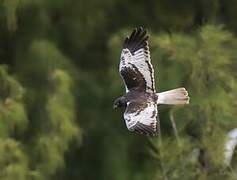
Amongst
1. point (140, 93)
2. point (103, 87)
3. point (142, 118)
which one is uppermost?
point (103, 87)

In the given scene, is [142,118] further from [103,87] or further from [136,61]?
[103,87]

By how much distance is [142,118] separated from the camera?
404cm

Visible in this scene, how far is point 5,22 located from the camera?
577 centimetres

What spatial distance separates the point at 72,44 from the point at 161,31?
0.43m

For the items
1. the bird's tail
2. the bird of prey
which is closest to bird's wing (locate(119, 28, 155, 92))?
the bird of prey

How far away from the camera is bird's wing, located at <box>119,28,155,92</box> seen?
428 cm

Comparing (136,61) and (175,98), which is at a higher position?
(136,61)

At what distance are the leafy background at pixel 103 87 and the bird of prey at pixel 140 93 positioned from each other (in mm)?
559

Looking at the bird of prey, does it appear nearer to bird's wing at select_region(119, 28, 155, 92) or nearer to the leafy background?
bird's wing at select_region(119, 28, 155, 92)

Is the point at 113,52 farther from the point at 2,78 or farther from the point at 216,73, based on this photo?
the point at 216,73

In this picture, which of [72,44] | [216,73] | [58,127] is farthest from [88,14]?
[216,73]

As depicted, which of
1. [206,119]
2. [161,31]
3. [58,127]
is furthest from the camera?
[161,31]

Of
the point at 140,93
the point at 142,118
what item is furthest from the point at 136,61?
the point at 142,118

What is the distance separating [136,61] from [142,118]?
33 centimetres
